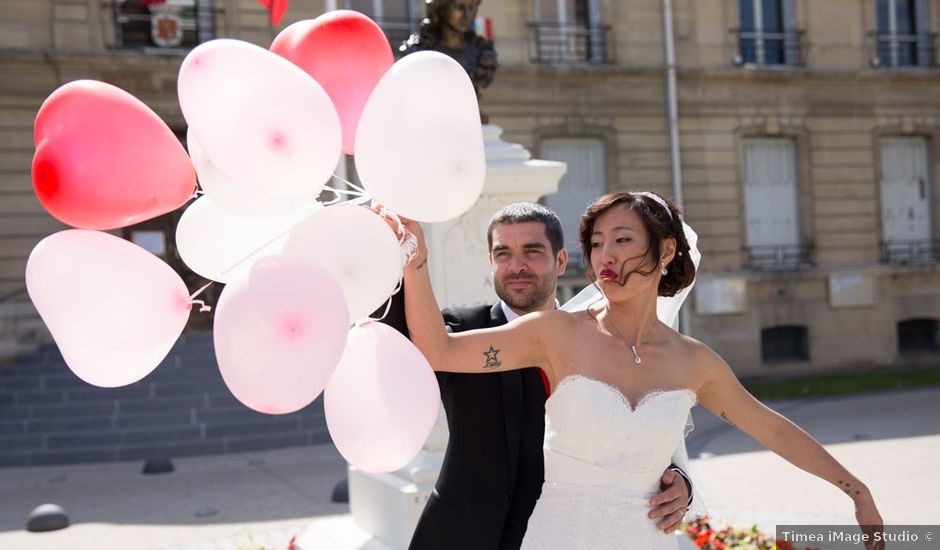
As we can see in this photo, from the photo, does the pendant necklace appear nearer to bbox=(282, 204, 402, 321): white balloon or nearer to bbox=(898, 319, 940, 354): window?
bbox=(282, 204, 402, 321): white balloon

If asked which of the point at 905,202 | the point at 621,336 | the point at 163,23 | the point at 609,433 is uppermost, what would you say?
the point at 163,23

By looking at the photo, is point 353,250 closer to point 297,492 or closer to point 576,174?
point 297,492

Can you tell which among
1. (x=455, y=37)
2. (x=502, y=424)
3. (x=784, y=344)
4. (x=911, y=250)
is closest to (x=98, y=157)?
(x=502, y=424)

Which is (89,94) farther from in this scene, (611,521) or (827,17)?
(827,17)

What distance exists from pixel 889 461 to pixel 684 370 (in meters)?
6.92

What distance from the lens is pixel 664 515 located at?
2.75 m

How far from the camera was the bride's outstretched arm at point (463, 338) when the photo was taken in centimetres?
253

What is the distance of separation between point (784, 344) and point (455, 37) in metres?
15.9

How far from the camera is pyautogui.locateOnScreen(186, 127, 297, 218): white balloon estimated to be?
241 centimetres

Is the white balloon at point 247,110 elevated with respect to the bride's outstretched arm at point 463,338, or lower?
elevated

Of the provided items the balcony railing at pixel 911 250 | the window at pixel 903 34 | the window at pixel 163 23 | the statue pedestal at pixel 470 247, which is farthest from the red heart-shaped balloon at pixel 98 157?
the window at pixel 903 34

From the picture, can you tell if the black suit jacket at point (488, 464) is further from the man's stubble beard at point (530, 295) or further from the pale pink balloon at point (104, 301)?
the pale pink balloon at point (104, 301)

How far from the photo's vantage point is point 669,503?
9.05 feet

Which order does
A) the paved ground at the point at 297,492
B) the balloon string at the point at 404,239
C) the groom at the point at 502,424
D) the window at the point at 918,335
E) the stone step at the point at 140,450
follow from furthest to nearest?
the window at the point at 918,335
the stone step at the point at 140,450
the paved ground at the point at 297,492
the groom at the point at 502,424
the balloon string at the point at 404,239
